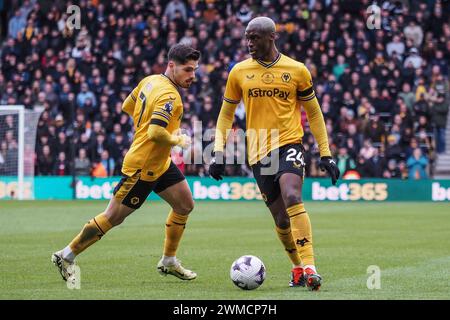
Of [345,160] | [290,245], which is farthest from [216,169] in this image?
[345,160]

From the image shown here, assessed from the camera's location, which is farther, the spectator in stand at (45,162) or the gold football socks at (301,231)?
the spectator in stand at (45,162)

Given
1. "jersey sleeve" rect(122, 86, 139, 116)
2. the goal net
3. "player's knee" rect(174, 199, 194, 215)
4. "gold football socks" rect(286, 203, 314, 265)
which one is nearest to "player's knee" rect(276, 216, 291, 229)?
"gold football socks" rect(286, 203, 314, 265)

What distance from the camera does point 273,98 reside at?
1016 cm

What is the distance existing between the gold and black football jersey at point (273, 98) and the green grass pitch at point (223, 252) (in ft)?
4.97

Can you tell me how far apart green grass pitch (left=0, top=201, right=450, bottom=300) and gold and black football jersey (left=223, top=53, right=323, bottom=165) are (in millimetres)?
1515

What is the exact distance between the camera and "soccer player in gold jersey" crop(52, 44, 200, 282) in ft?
34.1

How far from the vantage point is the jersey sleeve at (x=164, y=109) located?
33.2ft

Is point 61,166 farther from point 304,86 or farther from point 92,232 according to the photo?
point 304,86

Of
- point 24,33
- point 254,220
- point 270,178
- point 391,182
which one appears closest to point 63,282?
point 270,178

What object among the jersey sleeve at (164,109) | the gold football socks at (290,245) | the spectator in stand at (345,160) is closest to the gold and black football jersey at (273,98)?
the jersey sleeve at (164,109)

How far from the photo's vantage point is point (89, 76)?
33.1m

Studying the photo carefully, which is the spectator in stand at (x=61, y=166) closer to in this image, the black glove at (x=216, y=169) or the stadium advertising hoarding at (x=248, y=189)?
the stadium advertising hoarding at (x=248, y=189)

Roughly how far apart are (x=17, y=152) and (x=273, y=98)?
20048mm
